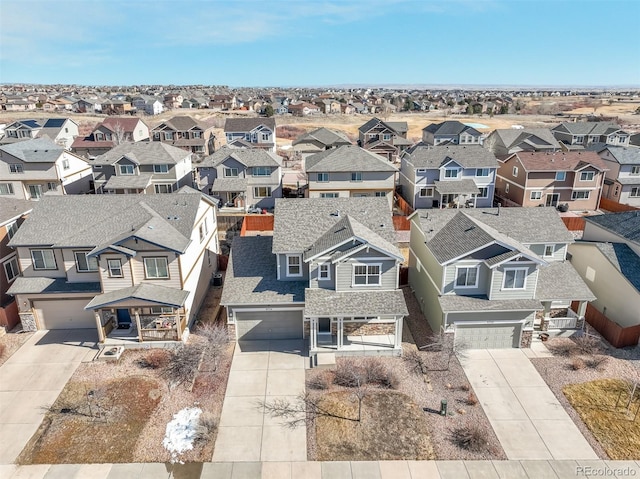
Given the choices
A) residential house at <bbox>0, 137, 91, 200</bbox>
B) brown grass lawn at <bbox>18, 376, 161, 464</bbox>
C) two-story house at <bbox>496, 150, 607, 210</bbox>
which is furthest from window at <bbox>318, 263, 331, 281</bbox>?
residential house at <bbox>0, 137, 91, 200</bbox>

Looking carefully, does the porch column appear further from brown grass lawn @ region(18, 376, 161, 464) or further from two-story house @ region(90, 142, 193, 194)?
two-story house @ region(90, 142, 193, 194)

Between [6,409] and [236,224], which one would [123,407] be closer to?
[6,409]

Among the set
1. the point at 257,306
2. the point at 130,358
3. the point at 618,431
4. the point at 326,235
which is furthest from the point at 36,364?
the point at 618,431

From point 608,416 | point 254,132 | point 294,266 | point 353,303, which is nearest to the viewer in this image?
point 608,416

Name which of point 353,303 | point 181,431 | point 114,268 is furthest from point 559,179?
point 181,431

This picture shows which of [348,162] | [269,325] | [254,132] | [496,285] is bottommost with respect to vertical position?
[269,325]

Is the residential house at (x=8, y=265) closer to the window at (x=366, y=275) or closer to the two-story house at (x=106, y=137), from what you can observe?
the window at (x=366, y=275)

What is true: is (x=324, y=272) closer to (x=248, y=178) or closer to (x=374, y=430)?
(x=374, y=430)
